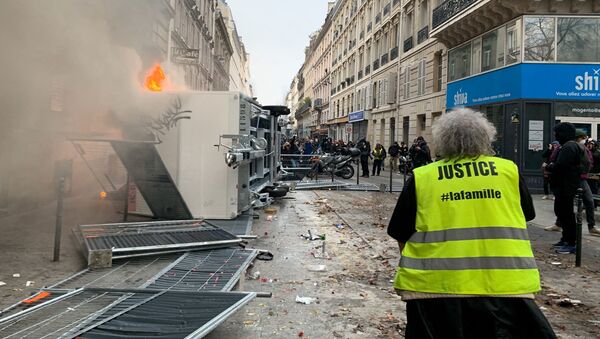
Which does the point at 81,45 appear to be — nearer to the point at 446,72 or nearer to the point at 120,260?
the point at 120,260

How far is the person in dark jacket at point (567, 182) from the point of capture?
6.09 meters

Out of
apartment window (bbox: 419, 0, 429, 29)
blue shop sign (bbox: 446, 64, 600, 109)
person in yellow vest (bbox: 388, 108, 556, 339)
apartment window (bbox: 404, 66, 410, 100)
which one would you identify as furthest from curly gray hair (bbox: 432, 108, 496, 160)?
apartment window (bbox: 404, 66, 410, 100)

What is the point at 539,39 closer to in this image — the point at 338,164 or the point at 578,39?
the point at 578,39

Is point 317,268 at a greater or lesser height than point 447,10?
lesser

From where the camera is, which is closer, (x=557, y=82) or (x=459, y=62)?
(x=557, y=82)

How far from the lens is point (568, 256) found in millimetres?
5934

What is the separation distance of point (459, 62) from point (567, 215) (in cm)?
1399

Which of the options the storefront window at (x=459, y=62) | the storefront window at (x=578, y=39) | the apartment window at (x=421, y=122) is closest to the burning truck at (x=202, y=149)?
the storefront window at (x=578, y=39)

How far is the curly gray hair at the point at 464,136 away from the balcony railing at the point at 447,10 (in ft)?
51.9

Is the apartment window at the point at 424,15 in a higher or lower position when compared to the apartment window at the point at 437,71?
higher

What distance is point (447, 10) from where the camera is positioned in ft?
60.2

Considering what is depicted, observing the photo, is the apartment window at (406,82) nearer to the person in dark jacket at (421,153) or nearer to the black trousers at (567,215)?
the person in dark jacket at (421,153)

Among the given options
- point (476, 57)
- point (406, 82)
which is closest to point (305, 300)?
point (476, 57)

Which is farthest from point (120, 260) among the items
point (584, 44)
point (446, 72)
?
point (446, 72)
